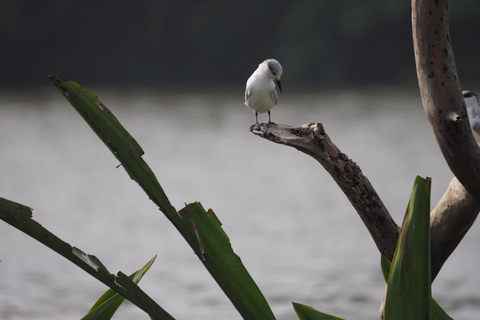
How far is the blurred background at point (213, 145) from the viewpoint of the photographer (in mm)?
5818

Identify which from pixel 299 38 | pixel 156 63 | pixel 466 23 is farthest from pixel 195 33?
pixel 466 23

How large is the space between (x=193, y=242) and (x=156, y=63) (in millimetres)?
17938

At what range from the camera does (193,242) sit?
1207 millimetres

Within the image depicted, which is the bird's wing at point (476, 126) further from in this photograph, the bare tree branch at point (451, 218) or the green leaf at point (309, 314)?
the green leaf at point (309, 314)

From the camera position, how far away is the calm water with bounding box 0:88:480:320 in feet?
18.0

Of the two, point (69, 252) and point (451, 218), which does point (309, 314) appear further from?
point (451, 218)

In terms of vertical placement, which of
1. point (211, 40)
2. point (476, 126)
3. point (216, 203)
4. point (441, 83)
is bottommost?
point (441, 83)

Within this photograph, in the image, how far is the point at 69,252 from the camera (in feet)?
3.91

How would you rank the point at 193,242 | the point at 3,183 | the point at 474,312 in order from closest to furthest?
1. the point at 193,242
2. the point at 474,312
3. the point at 3,183

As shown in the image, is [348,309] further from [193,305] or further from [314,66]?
[314,66]

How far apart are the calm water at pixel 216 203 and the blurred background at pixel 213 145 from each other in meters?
0.03

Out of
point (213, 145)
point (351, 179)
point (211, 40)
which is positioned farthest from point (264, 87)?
point (211, 40)

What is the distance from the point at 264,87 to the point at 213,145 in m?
8.84

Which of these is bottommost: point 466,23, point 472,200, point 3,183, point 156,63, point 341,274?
point 472,200
